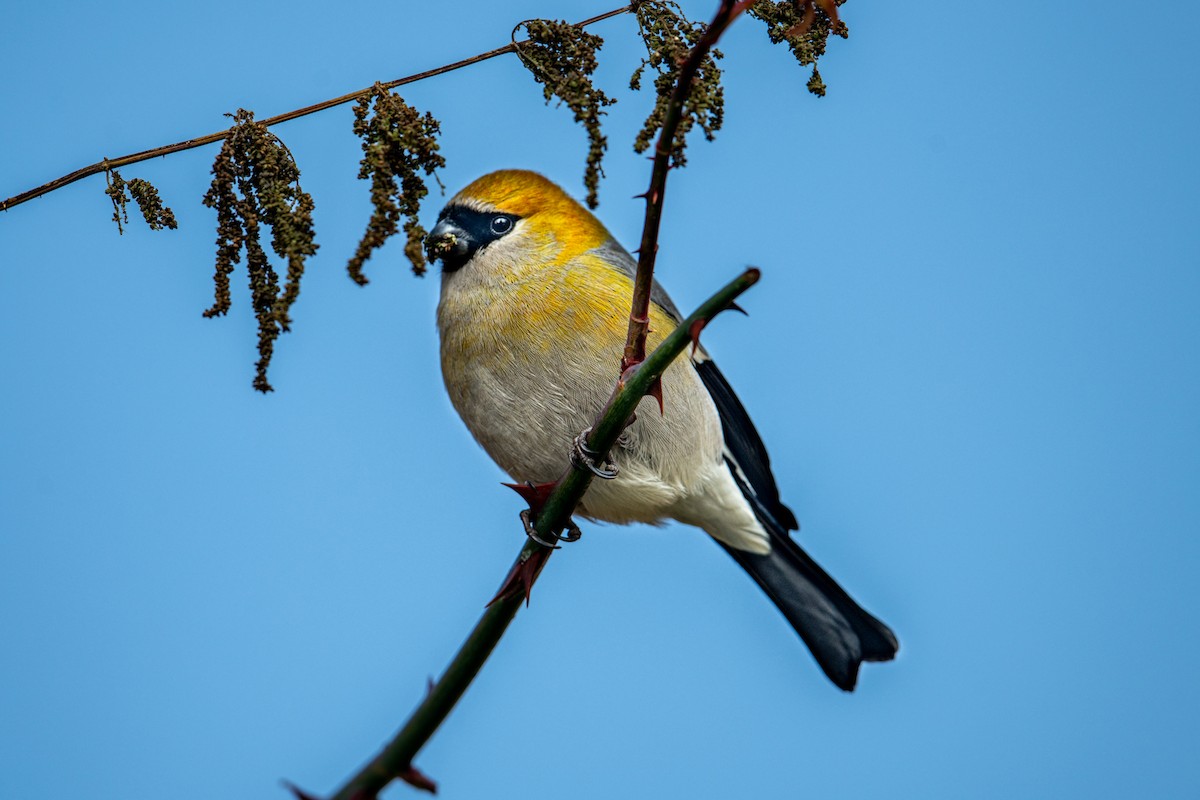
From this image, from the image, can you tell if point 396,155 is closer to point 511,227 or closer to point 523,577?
point 523,577

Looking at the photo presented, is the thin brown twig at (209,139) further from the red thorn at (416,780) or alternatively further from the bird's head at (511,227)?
the bird's head at (511,227)

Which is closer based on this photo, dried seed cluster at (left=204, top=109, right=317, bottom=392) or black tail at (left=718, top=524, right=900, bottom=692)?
dried seed cluster at (left=204, top=109, right=317, bottom=392)

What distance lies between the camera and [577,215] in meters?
3.93

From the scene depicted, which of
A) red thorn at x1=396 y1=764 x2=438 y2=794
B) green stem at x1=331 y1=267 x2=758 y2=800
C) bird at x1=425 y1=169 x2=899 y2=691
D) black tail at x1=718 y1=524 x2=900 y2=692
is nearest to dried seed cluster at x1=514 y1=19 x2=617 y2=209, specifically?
green stem at x1=331 y1=267 x2=758 y2=800

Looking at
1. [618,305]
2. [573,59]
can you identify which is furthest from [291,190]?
[618,305]

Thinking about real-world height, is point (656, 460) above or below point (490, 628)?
above

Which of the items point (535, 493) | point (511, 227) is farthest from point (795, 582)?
point (535, 493)

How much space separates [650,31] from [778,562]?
8.87ft

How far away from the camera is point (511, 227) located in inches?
148

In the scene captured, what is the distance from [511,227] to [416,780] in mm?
2552

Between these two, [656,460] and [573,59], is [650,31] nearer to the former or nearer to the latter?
[573,59]

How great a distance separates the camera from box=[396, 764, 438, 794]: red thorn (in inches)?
55.2

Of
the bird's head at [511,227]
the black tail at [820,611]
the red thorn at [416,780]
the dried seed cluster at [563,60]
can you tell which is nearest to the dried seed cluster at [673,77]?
the dried seed cluster at [563,60]

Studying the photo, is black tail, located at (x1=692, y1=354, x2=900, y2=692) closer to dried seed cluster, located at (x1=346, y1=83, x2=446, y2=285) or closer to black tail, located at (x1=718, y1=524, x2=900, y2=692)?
black tail, located at (x1=718, y1=524, x2=900, y2=692)
